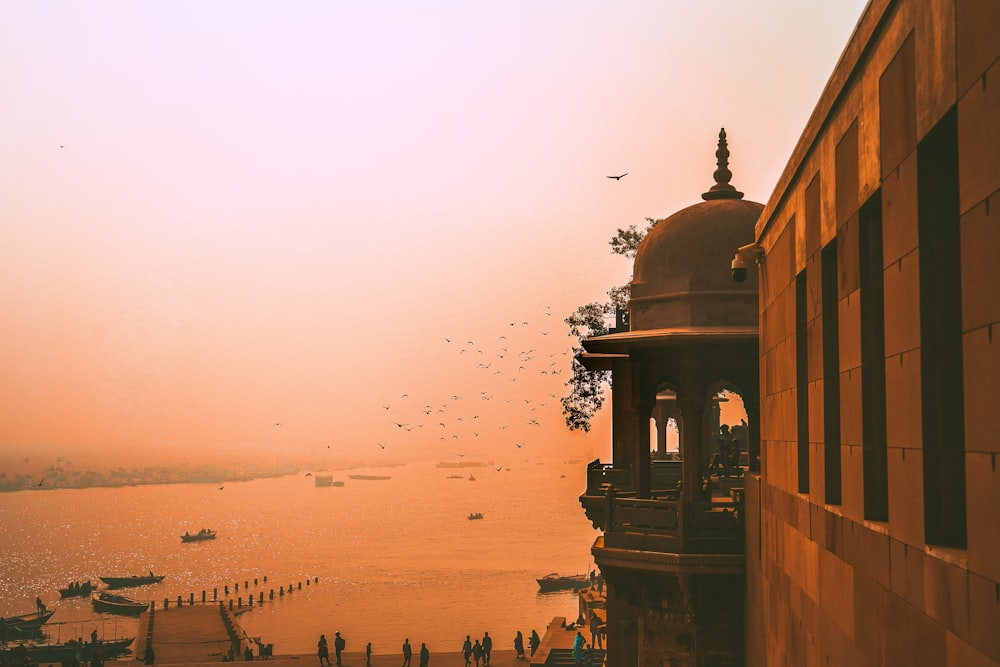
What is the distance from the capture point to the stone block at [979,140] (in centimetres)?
465

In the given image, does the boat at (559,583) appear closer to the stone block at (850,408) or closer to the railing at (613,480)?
the railing at (613,480)

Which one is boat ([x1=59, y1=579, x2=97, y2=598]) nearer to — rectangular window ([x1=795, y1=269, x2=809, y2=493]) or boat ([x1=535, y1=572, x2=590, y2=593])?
boat ([x1=535, y1=572, x2=590, y2=593])

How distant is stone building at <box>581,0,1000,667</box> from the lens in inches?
196

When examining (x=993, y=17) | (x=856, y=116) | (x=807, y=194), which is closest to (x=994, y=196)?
(x=993, y=17)

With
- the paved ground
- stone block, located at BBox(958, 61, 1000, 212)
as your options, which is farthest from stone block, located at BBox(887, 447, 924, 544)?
the paved ground

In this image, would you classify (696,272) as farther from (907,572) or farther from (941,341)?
(941,341)

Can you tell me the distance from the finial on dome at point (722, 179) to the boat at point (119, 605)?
83.8 m

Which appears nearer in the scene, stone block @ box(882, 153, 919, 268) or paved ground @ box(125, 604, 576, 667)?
stone block @ box(882, 153, 919, 268)

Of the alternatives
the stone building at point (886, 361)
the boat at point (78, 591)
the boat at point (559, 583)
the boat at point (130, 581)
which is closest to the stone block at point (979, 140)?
the stone building at point (886, 361)

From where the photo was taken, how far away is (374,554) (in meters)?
182

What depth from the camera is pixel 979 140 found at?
4867mm

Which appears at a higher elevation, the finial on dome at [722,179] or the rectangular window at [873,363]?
the finial on dome at [722,179]

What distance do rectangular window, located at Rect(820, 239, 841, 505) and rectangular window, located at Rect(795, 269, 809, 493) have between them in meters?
1.32

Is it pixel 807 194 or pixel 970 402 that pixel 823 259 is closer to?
pixel 807 194
